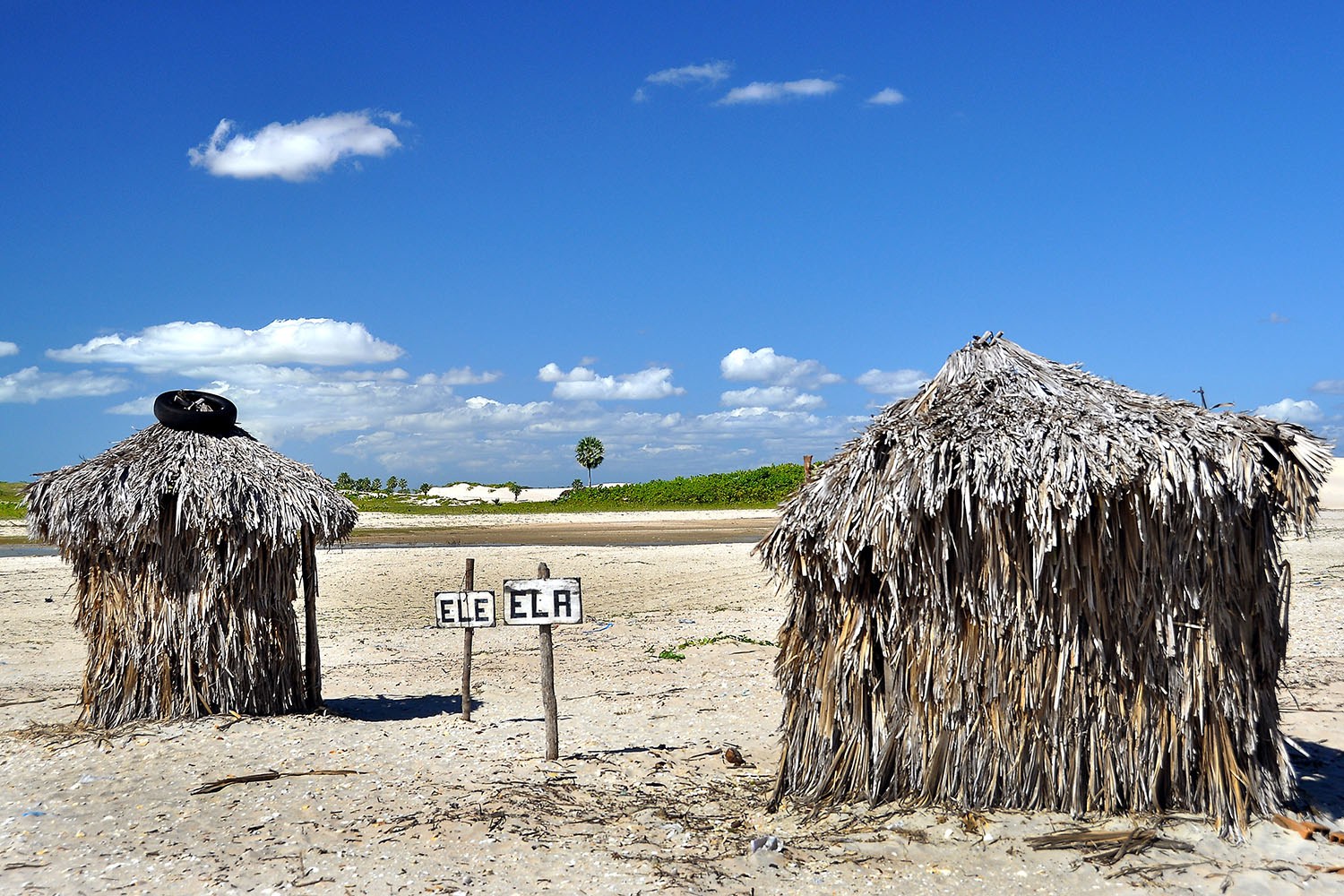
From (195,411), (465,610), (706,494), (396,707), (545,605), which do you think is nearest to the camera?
(545,605)

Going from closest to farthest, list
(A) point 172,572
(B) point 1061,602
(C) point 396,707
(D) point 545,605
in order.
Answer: (B) point 1061,602 < (D) point 545,605 < (A) point 172,572 < (C) point 396,707

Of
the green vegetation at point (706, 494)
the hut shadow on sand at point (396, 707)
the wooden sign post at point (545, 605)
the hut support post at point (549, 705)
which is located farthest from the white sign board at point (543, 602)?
the green vegetation at point (706, 494)

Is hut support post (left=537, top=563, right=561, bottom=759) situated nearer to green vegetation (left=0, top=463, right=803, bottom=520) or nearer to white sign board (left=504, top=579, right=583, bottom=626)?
white sign board (left=504, top=579, right=583, bottom=626)

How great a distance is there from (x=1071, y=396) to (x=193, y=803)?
21.1ft

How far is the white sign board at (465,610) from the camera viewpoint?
8727mm

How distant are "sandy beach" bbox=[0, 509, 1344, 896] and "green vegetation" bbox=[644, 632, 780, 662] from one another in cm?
16

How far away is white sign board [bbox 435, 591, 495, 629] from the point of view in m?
8.73

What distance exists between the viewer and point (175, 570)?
352 inches

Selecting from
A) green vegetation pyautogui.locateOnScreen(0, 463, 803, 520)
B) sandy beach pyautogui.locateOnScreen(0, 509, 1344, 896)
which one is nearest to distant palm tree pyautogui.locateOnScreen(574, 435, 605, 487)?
green vegetation pyautogui.locateOnScreen(0, 463, 803, 520)

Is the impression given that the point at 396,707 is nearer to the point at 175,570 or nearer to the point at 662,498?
the point at 175,570

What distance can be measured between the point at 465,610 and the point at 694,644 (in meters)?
5.68

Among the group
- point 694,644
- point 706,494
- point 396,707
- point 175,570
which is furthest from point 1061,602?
point 706,494

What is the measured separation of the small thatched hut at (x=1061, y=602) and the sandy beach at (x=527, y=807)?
32cm

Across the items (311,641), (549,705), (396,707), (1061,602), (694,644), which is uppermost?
(1061,602)
